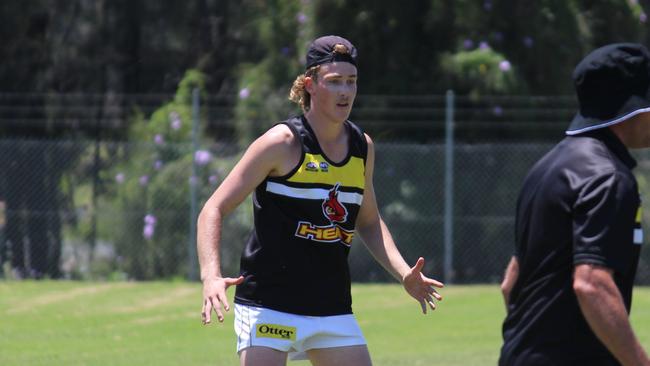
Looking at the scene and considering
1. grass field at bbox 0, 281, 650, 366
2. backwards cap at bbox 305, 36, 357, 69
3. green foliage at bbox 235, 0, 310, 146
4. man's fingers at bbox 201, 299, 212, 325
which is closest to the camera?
man's fingers at bbox 201, 299, 212, 325

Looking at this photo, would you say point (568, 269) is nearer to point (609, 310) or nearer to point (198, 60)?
point (609, 310)

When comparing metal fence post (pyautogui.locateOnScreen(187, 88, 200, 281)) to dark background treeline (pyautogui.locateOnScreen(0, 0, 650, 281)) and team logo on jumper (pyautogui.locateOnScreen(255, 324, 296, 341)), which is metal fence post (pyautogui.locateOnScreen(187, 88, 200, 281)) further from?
team logo on jumper (pyautogui.locateOnScreen(255, 324, 296, 341))

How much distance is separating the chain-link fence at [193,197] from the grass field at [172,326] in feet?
2.42

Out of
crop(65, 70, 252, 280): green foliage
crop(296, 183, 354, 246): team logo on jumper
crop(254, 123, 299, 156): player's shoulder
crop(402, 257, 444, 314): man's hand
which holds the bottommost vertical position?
crop(65, 70, 252, 280): green foliage

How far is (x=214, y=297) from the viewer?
470 centimetres

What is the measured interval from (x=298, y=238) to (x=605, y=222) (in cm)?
193

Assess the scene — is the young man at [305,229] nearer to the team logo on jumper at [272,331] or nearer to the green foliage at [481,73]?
the team logo on jumper at [272,331]

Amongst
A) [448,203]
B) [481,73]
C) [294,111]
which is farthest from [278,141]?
[481,73]

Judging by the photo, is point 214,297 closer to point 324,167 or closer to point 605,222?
point 324,167

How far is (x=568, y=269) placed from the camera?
3566 millimetres

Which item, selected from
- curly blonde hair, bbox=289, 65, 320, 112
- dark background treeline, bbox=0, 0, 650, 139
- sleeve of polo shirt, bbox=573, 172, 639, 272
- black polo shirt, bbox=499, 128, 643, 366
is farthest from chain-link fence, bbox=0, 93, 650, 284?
sleeve of polo shirt, bbox=573, 172, 639, 272

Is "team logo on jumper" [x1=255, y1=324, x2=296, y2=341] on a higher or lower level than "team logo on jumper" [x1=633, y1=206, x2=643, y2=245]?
Result: lower

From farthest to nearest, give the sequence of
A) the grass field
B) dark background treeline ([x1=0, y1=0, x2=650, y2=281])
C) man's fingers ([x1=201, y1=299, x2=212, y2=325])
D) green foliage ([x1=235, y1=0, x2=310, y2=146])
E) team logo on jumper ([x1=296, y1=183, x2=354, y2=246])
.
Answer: green foliage ([x1=235, y1=0, x2=310, y2=146]) < dark background treeline ([x1=0, y1=0, x2=650, y2=281]) < the grass field < team logo on jumper ([x1=296, y1=183, x2=354, y2=246]) < man's fingers ([x1=201, y1=299, x2=212, y2=325])

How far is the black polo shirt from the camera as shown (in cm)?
343
